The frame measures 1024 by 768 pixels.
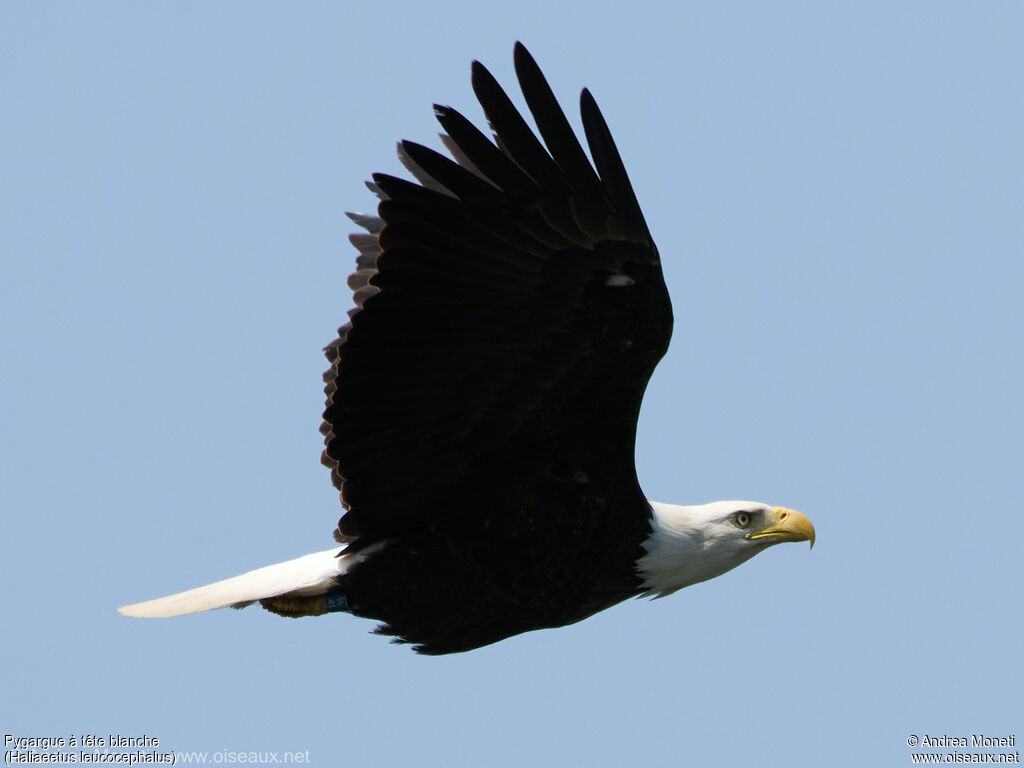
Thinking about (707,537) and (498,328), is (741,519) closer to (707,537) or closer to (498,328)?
(707,537)

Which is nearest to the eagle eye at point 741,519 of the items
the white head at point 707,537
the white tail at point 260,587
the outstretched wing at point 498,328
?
the white head at point 707,537

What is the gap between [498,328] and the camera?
7.59 metres

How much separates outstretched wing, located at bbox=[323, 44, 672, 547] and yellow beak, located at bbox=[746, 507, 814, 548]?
0.77m

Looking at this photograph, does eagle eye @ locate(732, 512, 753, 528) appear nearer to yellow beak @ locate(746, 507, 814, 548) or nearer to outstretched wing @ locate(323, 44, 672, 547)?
yellow beak @ locate(746, 507, 814, 548)

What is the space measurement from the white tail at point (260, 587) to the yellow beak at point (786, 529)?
2.04 meters

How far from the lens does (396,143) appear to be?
7320 millimetres

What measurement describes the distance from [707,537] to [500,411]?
4.28 feet

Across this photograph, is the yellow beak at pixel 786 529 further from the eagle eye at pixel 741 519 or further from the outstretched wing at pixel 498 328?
the outstretched wing at pixel 498 328

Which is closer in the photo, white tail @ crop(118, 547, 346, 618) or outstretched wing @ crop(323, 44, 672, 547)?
outstretched wing @ crop(323, 44, 672, 547)

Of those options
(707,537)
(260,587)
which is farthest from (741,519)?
(260,587)

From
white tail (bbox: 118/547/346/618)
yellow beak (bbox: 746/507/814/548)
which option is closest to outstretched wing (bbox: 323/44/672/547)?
white tail (bbox: 118/547/346/618)

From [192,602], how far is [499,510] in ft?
5.03

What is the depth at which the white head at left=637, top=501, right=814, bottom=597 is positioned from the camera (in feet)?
27.3

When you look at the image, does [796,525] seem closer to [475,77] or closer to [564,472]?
[564,472]
